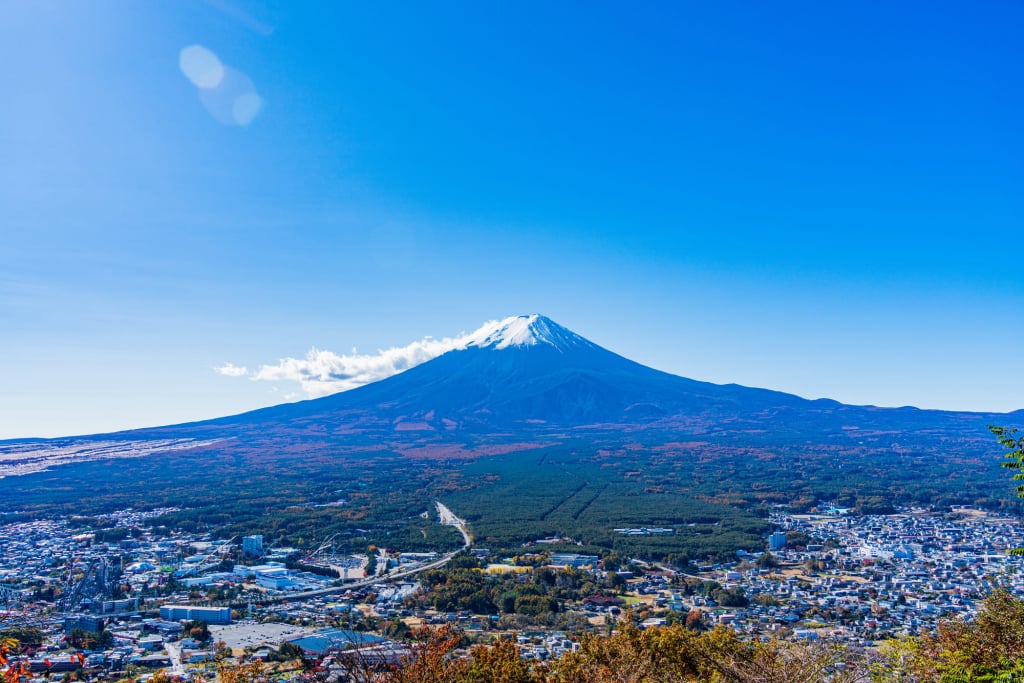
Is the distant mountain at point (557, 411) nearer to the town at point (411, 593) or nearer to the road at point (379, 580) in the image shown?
the town at point (411, 593)

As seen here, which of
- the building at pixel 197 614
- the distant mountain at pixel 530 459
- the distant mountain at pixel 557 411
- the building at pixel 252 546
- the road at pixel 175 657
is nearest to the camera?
the road at pixel 175 657

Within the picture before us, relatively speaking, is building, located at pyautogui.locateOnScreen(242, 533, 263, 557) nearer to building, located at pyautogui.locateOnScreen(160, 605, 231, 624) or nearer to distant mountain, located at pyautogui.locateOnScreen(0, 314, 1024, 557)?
distant mountain, located at pyautogui.locateOnScreen(0, 314, 1024, 557)

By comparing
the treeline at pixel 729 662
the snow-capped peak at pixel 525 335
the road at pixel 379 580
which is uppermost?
the snow-capped peak at pixel 525 335

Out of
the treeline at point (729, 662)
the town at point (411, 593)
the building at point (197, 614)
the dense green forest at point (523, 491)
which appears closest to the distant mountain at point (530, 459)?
the dense green forest at point (523, 491)

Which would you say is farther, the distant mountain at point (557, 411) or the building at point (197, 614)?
the distant mountain at point (557, 411)

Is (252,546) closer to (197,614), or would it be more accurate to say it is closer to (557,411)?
(197,614)

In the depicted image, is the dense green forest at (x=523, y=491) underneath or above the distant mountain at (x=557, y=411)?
underneath

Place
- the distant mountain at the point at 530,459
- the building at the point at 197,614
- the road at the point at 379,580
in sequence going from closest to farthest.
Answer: the building at the point at 197,614 → the road at the point at 379,580 → the distant mountain at the point at 530,459

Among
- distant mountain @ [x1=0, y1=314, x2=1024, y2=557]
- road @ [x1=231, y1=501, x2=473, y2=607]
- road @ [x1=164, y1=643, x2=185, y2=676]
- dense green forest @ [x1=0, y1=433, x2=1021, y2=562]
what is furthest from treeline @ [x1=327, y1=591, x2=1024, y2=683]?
distant mountain @ [x1=0, y1=314, x2=1024, y2=557]
